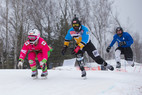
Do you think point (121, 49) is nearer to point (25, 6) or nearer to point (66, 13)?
point (25, 6)

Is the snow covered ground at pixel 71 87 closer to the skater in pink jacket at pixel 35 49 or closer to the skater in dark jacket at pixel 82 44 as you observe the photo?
the skater in pink jacket at pixel 35 49

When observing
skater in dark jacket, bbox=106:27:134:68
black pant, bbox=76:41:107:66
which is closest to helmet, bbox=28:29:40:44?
black pant, bbox=76:41:107:66

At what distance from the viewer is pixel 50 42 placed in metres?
24.1

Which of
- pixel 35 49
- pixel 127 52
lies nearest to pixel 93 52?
pixel 35 49

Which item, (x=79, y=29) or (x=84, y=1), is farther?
(x=84, y=1)

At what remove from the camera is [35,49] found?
4.49 meters

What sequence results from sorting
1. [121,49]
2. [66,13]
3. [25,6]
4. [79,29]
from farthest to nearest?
[66,13] < [25,6] < [121,49] < [79,29]

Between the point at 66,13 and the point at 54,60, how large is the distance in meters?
8.21

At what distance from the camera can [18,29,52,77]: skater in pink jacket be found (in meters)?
4.24

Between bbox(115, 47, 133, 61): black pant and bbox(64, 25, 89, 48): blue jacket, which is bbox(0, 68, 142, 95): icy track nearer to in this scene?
bbox(64, 25, 89, 48): blue jacket

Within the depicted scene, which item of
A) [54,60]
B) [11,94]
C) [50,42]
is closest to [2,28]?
[50,42]

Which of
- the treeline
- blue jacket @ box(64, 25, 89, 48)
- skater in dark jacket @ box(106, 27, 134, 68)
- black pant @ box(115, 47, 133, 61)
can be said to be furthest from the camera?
the treeline

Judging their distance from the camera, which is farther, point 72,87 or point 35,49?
point 35,49

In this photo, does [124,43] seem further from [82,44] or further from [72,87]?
[72,87]
